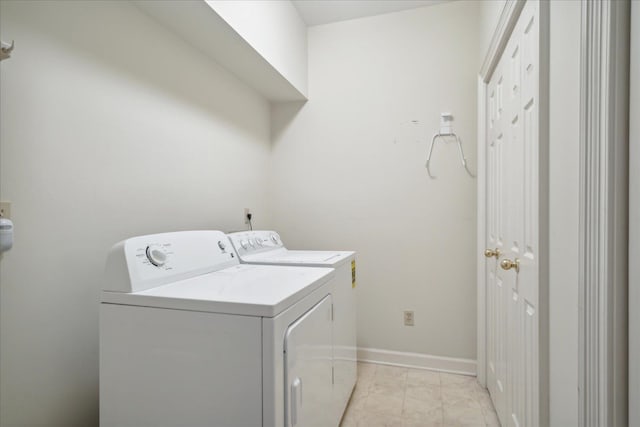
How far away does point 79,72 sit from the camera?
49.4 inches

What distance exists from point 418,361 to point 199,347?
189 cm

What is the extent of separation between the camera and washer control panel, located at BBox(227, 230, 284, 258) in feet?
5.82

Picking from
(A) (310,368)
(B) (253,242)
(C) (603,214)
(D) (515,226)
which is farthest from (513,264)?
(B) (253,242)

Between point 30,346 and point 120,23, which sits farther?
point 120,23

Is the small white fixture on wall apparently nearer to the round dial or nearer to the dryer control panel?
the dryer control panel

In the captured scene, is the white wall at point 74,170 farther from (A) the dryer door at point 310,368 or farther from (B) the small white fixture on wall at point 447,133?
(B) the small white fixture on wall at point 447,133

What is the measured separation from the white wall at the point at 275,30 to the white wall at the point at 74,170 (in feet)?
1.10

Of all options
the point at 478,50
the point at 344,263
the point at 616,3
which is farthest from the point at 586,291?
the point at 478,50

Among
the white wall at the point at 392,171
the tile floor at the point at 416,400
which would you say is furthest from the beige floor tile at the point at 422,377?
the white wall at the point at 392,171

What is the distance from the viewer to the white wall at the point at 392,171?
2340 millimetres

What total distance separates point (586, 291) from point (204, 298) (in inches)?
39.2

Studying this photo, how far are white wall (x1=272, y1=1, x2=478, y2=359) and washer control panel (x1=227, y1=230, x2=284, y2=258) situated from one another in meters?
0.55

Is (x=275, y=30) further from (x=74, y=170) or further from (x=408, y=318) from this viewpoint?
(x=408, y=318)

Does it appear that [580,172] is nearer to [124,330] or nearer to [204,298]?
[204,298]
